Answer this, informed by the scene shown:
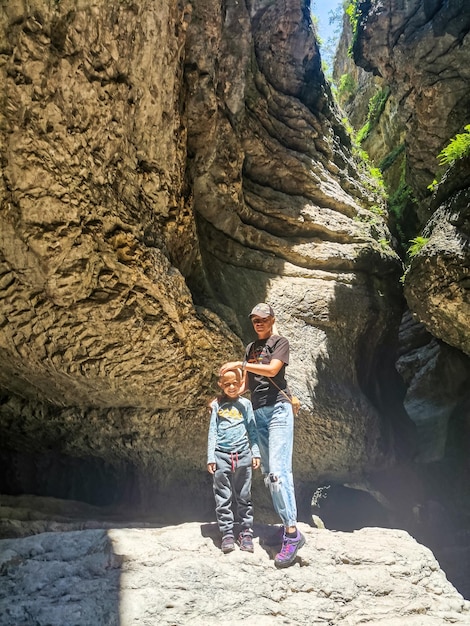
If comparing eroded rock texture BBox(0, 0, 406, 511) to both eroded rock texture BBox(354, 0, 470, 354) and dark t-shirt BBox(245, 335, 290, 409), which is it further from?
dark t-shirt BBox(245, 335, 290, 409)

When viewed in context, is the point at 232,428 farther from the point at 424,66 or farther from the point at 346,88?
the point at 346,88

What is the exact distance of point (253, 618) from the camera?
380 cm

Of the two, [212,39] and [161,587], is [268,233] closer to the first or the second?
[212,39]

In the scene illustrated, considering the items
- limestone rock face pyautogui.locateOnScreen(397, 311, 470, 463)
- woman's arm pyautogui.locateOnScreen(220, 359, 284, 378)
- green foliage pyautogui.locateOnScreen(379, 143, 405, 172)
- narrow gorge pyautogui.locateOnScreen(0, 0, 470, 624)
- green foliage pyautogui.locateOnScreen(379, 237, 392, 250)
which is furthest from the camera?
green foliage pyautogui.locateOnScreen(379, 143, 405, 172)

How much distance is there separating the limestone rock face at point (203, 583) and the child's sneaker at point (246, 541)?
2.9 inches

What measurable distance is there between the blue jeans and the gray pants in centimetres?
22

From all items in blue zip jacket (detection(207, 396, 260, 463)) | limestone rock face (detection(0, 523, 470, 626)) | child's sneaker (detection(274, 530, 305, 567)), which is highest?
blue zip jacket (detection(207, 396, 260, 463))

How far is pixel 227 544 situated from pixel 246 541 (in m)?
0.18

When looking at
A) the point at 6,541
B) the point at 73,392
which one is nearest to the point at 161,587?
the point at 6,541

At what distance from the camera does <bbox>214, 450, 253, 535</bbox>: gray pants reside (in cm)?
440

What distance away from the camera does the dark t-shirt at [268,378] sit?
466 cm

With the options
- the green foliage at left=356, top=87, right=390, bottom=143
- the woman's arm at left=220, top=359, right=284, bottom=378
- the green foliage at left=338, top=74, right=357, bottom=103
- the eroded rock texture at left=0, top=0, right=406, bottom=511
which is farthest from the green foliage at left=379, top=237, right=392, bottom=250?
the green foliage at left=338, top=74, right=357, bottom=103

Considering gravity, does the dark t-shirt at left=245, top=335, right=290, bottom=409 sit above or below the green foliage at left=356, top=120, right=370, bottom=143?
below

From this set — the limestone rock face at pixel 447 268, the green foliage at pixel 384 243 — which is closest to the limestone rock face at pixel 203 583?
the limestone rock face at pixel 447 268
